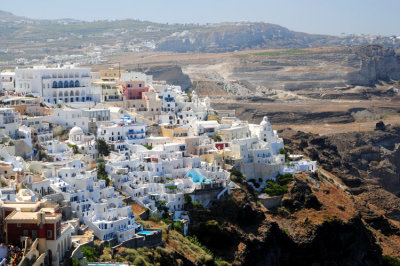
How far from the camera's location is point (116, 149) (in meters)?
46.9

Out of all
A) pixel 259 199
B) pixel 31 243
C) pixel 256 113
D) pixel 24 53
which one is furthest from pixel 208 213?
pixel 24 53

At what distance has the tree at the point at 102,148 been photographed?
46031 mm

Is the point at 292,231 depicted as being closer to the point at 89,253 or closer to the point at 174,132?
the point at 174,132

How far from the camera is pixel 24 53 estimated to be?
17012cm

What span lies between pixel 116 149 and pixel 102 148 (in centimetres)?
108

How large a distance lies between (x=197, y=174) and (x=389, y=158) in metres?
52.7

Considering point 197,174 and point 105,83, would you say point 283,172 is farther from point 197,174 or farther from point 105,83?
point 105,83

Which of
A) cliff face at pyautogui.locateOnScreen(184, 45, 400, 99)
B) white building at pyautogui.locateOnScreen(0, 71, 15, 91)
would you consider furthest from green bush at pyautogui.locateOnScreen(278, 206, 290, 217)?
cliff face at pyautogui.locateOnScreen(184, 45, 400, 99)

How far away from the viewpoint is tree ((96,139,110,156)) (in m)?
46.0

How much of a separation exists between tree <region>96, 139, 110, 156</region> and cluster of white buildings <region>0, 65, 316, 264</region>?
21cm

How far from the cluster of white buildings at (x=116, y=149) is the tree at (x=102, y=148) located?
8.1 inches

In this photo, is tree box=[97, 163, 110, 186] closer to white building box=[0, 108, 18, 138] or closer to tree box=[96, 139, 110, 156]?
tree box=[96, 139, 110, 156]

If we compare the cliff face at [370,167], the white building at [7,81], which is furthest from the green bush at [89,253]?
the cliff face at [370,167]

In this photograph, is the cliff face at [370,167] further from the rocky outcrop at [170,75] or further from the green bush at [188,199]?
the rocky outcrop at [170,75]
